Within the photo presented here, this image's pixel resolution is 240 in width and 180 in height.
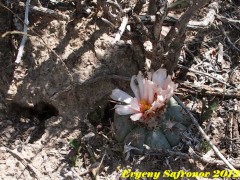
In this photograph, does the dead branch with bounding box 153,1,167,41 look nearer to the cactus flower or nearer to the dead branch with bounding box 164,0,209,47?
the dead branch with bounding box 164,0,209,47

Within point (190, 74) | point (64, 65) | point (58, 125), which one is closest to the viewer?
point (64, 65)

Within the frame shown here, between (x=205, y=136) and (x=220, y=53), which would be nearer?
(x=205, y=136)

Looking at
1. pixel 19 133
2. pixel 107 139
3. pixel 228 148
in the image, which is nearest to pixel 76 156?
pixel 107 139

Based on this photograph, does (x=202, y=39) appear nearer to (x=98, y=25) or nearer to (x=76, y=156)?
(x=98, y=25)

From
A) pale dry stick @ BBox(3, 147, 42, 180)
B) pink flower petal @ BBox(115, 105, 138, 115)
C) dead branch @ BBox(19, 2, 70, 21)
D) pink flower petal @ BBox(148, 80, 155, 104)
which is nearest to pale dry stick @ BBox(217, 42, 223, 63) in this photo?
Answer: pink flower petal @ BBox(148, 80, 155, 104)

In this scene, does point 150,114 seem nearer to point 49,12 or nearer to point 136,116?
point 136,116

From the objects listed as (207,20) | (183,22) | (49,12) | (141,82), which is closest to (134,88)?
(141,82)

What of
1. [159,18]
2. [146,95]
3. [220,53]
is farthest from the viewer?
[220,53]

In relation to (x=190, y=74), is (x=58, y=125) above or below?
below
